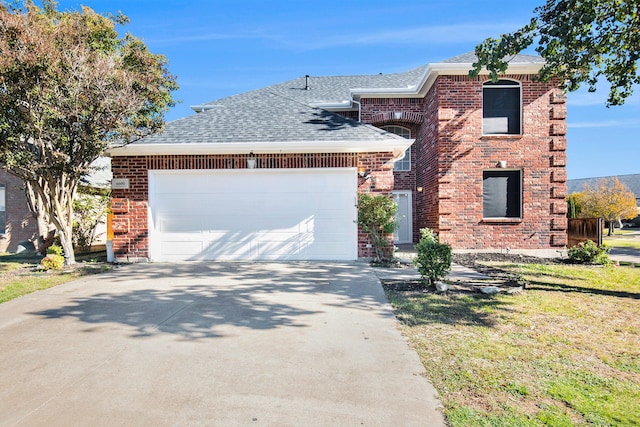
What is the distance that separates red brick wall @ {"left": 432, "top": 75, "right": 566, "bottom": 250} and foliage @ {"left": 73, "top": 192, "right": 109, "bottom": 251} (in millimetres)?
11734

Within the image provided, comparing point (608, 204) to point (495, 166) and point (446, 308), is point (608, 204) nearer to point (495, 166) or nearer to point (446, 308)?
point (495, 166)

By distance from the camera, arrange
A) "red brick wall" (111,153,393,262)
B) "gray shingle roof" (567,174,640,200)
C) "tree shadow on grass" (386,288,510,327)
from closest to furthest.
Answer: "tree shadow on grass" (386,288,510,327) < "red brick wall" (111,153,393,262) < "gray shingle roof" (567,174,640,200)

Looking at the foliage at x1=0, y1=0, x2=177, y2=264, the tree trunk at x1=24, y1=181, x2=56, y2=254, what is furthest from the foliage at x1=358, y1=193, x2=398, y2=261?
the tree trunk at x1=24, y1=181, x2=56, y2=254

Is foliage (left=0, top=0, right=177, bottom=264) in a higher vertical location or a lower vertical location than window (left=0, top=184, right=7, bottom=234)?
higher

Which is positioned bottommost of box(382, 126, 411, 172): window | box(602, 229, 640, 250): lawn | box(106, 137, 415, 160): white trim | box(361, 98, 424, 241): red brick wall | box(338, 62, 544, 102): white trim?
box(602, 229, 640, 250): lawn

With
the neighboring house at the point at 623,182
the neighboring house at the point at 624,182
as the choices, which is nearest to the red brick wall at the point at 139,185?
the neighboring house at the point at 623,182

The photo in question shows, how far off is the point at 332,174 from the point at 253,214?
2253 mm

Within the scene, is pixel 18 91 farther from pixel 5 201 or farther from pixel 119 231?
pixel 5 201

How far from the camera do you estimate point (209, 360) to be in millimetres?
3512

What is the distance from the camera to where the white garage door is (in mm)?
Result: 9531

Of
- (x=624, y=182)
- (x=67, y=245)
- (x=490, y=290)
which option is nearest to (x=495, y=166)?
(x=490, y=290)

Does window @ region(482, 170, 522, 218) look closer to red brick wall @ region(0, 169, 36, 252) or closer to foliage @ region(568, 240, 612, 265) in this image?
foliage @ region(568, 240, 612, 265)

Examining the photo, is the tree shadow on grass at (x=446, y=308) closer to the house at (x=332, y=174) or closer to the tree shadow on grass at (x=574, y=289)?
the tree shadow on grass at (x=574, y=289)

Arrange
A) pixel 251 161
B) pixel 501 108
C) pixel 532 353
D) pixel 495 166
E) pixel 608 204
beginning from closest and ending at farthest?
pixel 532 353 < pixel 251 161 < pixel 495 166 < pixel 501 108 < pixel 608 204
